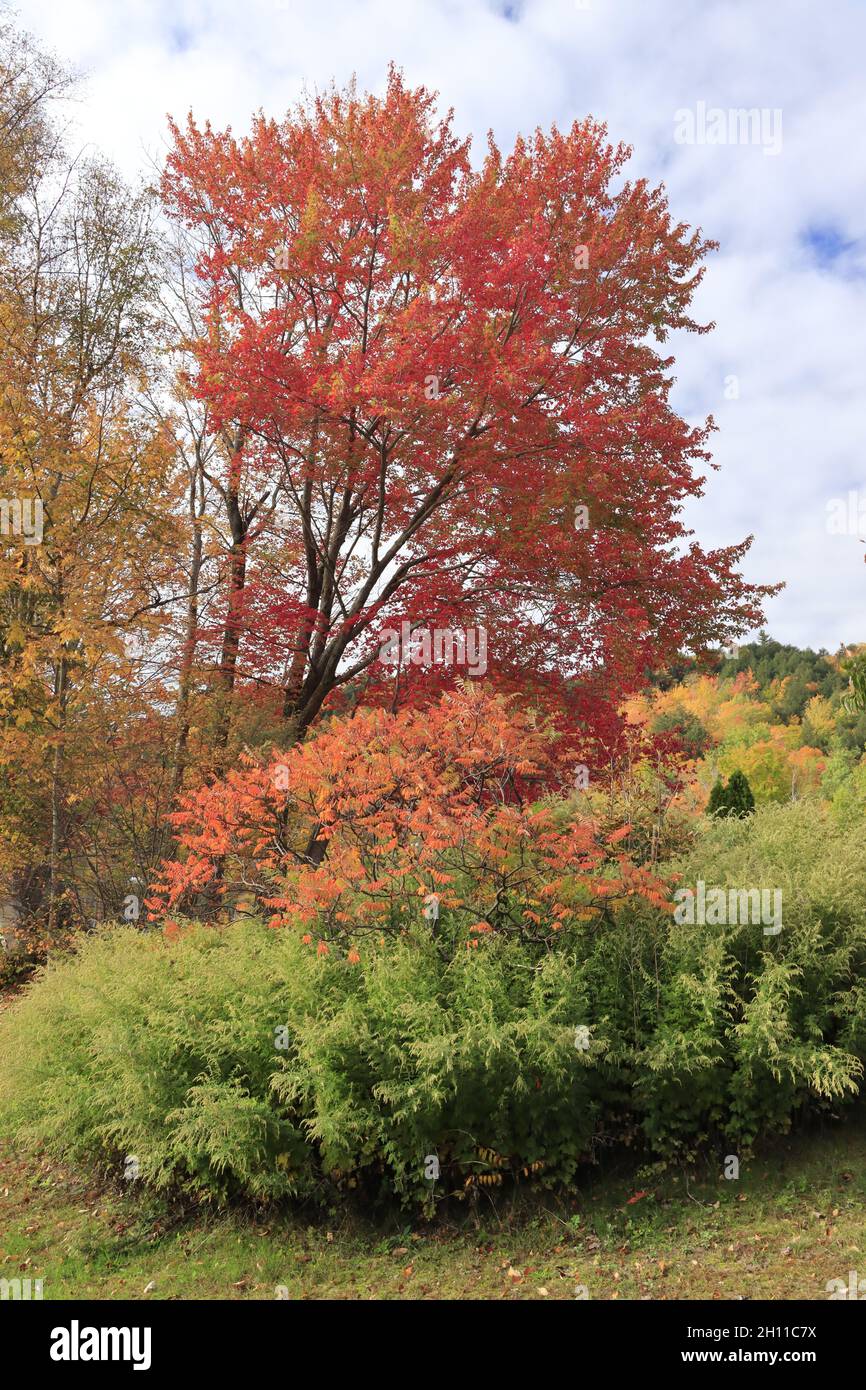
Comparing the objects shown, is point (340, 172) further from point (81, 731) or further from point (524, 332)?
point (81, 731)

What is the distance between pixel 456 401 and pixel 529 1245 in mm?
6904

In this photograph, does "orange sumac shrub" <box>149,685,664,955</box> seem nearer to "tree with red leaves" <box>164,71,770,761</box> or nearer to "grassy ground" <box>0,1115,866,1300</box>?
"grassy ground" <box>0,1115,866,1300</box>

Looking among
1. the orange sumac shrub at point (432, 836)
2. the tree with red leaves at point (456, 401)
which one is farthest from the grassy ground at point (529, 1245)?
the tree with red leaves at point (456, 401)

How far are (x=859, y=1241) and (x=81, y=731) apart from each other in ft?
28.0

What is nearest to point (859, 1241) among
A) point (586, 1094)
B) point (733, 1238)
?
point (733, 1238)

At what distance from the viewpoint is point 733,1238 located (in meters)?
4.89

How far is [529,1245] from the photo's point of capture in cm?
508

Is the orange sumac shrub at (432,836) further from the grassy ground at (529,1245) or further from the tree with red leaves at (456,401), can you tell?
the tree with red leaves at (456,401)

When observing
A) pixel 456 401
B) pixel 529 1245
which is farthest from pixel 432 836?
pixel 456 401

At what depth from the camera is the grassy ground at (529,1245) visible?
4637 millimetres

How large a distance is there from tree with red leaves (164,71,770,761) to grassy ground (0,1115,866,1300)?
16.9ft

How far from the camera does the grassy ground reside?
15.2ft

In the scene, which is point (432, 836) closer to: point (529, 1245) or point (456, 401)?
A: point (529, 1245)

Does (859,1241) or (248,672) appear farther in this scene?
(248,672)
